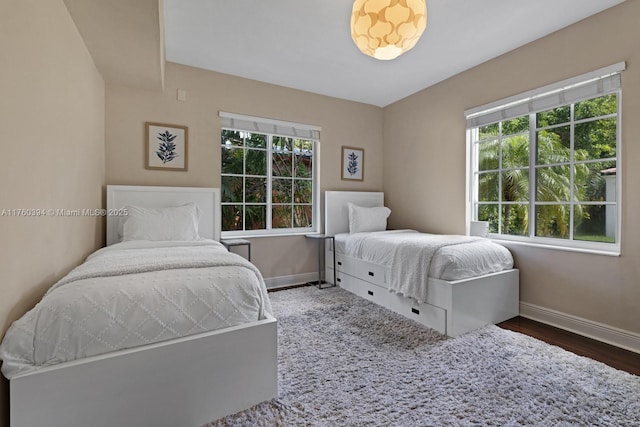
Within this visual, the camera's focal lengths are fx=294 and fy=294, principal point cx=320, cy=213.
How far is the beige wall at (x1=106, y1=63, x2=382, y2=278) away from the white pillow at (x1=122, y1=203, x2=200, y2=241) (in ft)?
1.56

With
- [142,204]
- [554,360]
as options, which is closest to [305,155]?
[142,204]

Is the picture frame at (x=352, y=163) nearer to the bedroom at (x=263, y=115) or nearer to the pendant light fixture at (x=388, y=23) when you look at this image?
the bedroom at (x=263, y=115)

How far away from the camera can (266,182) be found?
3703 millimetres

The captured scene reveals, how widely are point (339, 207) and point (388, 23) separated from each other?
2.63 m

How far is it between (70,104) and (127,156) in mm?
1127

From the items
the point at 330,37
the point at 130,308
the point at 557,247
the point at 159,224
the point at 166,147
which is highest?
the point at 330,37

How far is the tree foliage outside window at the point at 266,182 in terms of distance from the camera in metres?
3.52

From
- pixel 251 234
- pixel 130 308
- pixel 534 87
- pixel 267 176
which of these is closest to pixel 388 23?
pixel 130 308

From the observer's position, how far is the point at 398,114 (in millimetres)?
4195

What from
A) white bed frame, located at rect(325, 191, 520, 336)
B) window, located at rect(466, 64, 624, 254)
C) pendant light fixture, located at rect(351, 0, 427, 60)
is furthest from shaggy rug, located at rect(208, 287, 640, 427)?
pendant light fixture, located at rect(351, 0, 427, 60)

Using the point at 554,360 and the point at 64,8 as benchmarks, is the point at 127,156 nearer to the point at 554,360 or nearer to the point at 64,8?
the point at 64,8

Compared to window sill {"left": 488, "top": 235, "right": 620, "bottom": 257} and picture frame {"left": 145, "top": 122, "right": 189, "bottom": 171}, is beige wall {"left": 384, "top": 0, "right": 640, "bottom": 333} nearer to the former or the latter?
window sill {"left": 488, "top": 235, "right": 620, "bottom": 257}

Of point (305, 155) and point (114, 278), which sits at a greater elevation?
point (305, 155)

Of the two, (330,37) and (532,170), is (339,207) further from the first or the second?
(532,170)
